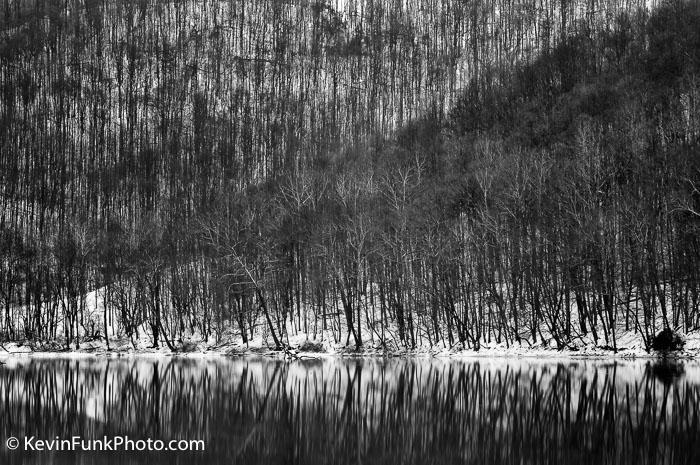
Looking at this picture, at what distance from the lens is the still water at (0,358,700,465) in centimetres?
1644

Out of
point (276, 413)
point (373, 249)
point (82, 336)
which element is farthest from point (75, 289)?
point (276, 413)

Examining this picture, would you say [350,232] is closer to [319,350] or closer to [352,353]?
[319,350]

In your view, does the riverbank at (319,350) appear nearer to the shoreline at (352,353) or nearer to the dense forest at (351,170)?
the shoreline at (352,353)

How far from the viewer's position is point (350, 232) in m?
53.5

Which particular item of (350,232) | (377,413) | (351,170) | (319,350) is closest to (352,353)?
(319,350)

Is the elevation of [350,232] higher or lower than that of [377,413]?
higher

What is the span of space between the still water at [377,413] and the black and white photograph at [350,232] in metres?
0.16

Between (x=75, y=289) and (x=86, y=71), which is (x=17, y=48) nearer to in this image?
(x=86, y=71)

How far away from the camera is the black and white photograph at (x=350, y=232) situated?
70.5ft

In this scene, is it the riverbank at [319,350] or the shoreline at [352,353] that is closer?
the shoreline at [352,353]

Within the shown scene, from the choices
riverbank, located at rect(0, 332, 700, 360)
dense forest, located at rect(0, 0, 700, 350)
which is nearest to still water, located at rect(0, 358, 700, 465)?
riverbank, located at rect(0, 332, 700, 360)

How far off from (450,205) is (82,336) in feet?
117

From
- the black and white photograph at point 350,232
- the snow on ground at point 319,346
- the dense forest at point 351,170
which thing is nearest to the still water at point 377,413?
the black and white photograph at point 350,232

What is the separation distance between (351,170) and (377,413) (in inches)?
2174
